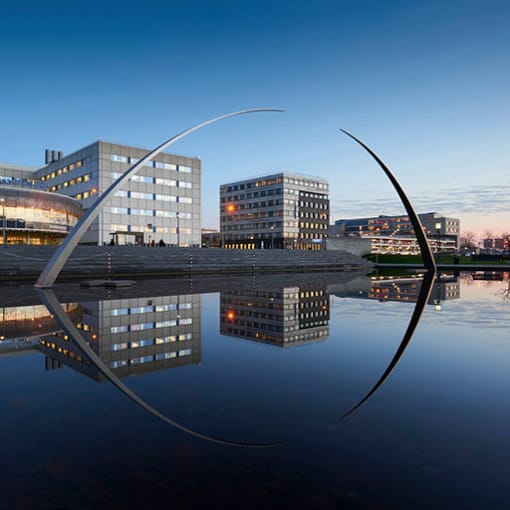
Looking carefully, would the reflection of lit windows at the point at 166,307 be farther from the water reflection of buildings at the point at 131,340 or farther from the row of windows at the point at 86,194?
the row of windows at the point at 86,194

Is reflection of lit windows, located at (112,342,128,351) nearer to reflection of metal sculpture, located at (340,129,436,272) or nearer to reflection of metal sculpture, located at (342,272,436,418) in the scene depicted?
reflection of metal sculpture, located at (342,272,436,418)

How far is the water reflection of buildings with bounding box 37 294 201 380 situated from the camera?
24.8 ft

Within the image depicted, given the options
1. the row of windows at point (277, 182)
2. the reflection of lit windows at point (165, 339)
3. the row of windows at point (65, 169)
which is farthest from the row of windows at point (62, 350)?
the row of windows at point (277, 182)

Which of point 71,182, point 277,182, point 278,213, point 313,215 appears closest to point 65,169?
point 71,182

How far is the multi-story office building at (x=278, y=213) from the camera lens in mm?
143375

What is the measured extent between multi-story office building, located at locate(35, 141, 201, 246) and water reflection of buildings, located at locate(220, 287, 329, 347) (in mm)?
59785

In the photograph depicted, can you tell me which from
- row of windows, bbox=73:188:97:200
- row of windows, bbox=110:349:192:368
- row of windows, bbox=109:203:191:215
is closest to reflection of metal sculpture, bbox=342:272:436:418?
row of windows, bbox=110:349:192:368

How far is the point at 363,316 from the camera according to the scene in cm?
1377

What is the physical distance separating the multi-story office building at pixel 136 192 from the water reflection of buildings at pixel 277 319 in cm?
5978

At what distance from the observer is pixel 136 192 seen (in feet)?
262

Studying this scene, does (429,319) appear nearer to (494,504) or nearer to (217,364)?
(217,364)

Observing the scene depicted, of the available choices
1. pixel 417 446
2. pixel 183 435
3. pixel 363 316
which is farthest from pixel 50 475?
pixel 363 316

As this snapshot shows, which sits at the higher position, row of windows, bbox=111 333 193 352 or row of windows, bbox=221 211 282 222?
row of windows, bbox=221 211 282 222

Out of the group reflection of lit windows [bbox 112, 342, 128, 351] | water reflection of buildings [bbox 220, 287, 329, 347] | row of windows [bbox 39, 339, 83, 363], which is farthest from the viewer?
Answer: water reflection of buildings [bbox 220, 287, 329, 347]
